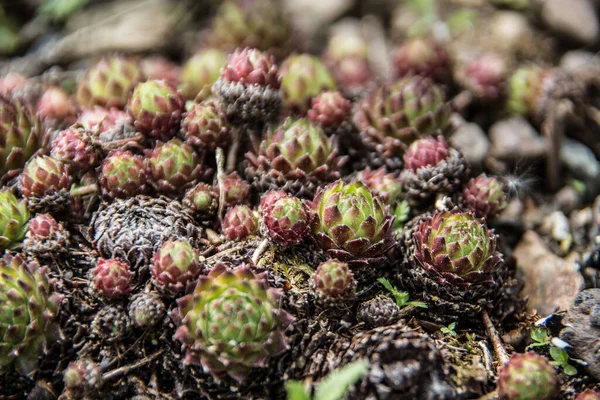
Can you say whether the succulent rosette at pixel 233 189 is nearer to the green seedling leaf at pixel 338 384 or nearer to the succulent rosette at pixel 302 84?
the succulent rosette at pixel 302 84

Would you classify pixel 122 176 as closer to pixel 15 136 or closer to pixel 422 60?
pixel 15 136

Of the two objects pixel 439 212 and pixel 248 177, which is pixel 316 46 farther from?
pixel 439 212

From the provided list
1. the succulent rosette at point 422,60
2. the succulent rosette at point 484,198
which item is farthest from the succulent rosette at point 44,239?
the succulent rosette at point 422,60

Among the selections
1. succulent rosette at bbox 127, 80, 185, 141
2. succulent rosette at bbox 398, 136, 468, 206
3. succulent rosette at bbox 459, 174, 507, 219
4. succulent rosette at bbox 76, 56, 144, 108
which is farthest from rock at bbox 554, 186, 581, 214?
succulent rosette at bbox 76, 56, 144, 108

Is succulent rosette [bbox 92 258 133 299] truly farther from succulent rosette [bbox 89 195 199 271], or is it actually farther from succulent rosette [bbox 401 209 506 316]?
succulent rosette [bbox 401 209 506 316]

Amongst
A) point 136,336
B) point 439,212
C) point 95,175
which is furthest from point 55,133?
point 439,212

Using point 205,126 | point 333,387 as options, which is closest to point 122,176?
point 205,126
